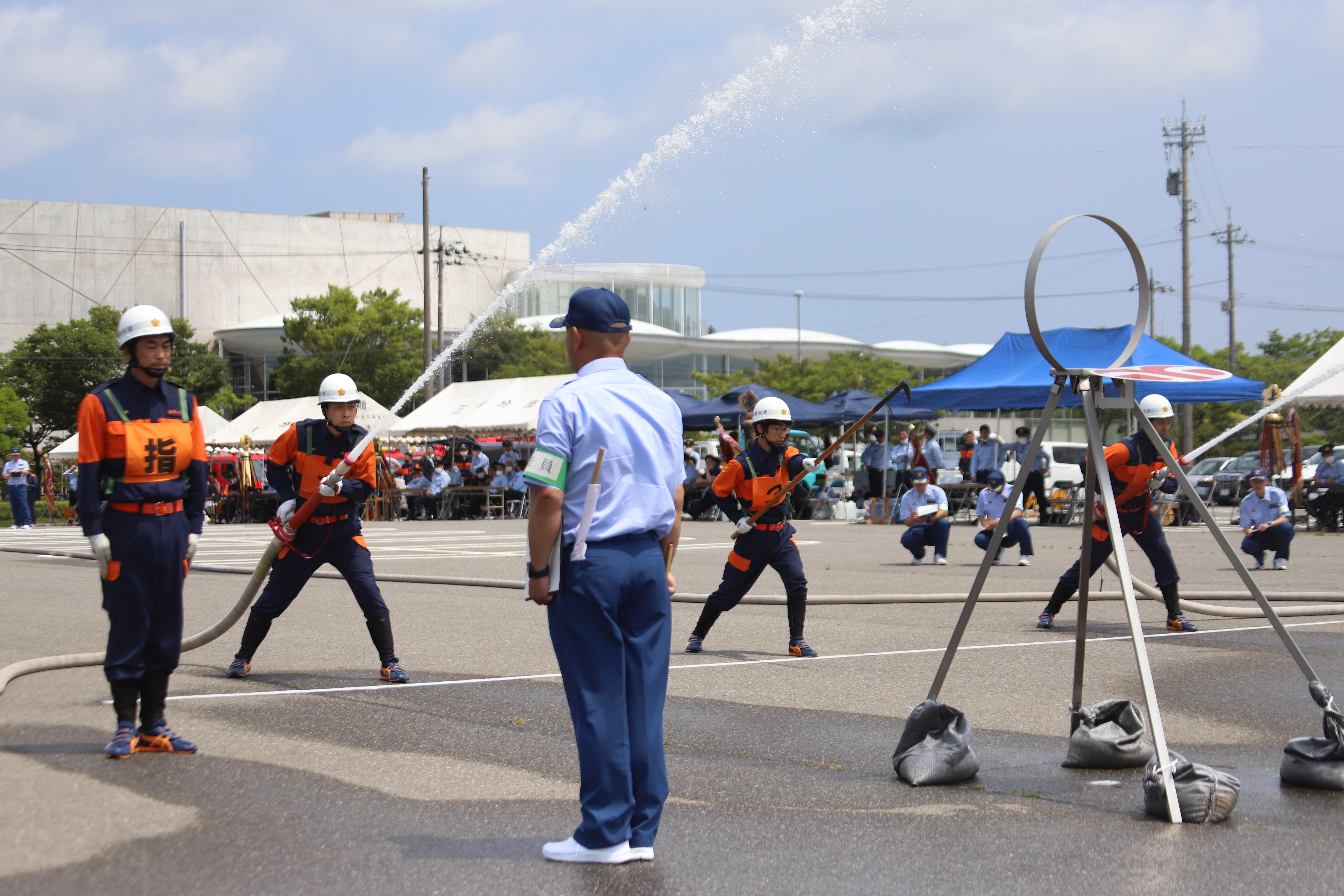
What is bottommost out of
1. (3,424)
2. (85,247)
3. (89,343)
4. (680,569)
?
(680,569)

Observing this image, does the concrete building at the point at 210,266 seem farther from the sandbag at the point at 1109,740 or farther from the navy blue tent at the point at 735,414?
the sandbag at the point at 1109,740

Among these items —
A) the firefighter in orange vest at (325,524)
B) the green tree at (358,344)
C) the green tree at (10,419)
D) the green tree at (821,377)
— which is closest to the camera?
the firefighter in orange vest at (325,524)

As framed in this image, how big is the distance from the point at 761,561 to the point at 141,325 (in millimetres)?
4686

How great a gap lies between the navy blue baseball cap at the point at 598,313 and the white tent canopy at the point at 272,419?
32.1 metres

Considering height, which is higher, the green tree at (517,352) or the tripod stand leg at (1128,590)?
the green tree at (517,352)

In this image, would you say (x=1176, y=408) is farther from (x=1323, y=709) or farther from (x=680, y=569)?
(x=1323, y=709)

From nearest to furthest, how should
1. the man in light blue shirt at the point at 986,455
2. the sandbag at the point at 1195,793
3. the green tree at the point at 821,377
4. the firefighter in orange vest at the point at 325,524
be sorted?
1. the sandbag at the point at 1195,793
2. the firefighter in orange vest at the point at 325,524
3. the man in light blue shirt at the point at 986,455
4. the green tree at the point at 821,377

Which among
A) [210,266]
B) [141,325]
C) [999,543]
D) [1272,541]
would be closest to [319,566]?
[141,325]

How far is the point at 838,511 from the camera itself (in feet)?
94.9

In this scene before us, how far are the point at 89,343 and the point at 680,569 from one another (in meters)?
49.2

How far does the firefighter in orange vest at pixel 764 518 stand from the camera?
29.2 feet

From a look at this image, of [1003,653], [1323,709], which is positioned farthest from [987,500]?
[1323,709]

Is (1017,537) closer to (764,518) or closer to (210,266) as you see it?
(764,518)

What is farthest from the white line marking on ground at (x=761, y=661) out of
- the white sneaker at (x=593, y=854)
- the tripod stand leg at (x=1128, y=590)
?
the white sneaker at (x=593, y=854)
